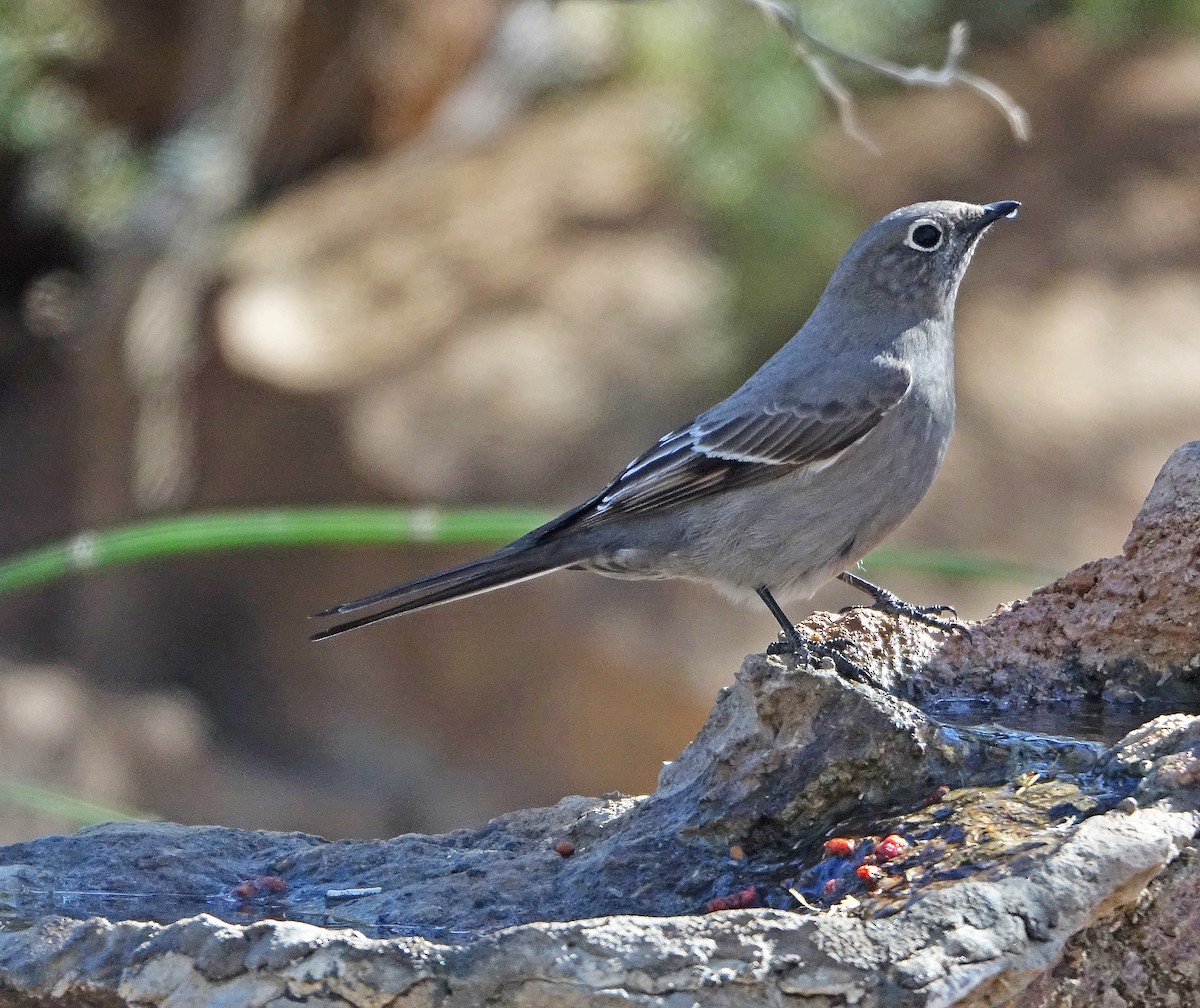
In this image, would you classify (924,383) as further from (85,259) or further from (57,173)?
(85,259)

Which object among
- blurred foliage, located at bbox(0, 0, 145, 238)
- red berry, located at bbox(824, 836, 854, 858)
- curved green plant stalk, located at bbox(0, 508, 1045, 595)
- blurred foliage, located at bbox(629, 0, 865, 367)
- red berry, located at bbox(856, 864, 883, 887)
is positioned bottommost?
red berry, located at bbox(856, 864, 883, 887)

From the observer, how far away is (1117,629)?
12.3ft

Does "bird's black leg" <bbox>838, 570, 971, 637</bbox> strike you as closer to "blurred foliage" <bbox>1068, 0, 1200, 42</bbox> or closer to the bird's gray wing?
the bird's gray wing

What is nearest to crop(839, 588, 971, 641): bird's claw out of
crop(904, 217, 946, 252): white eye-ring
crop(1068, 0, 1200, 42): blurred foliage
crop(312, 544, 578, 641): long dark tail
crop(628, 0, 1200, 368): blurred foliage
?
crop(312, 544, 578, 641): long dark tail

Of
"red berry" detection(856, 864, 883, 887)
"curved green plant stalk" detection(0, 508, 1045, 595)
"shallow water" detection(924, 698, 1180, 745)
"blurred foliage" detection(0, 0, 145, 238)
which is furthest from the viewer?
"blurred foliage" detection(0, 0, 145, 238)

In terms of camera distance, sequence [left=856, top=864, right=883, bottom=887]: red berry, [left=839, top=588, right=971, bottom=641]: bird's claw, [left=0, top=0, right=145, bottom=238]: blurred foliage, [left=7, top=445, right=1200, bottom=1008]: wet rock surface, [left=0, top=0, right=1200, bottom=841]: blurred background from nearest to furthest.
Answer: [left=7, top=445, right=1200, bottom=1008]: wet rock surface, [left=856, top=864, right=883, bottom=887]: red berry, [left=839, top=588, right=971, bottom=641]: bird's claw, [left=0, top=0, right=145, bottom=238]: blurred foliage, [left=0, top=0, right=1200, bottom=841]: blurred background

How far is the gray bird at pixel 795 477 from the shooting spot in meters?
4.14

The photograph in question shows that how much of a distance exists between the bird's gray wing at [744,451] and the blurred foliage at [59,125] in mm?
3343

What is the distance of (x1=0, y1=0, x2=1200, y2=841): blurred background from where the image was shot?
856 centimetres

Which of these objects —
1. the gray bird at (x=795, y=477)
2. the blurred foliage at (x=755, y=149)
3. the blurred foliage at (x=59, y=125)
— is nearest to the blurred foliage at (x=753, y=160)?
the blurred foliage at (x=755, y=149)

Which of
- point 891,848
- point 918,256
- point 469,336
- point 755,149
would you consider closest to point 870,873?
point 891,848

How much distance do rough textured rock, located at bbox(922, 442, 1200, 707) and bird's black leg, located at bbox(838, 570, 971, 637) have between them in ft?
0.13

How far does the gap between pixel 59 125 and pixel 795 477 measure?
4913mm

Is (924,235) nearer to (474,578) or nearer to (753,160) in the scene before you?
(474,578)
